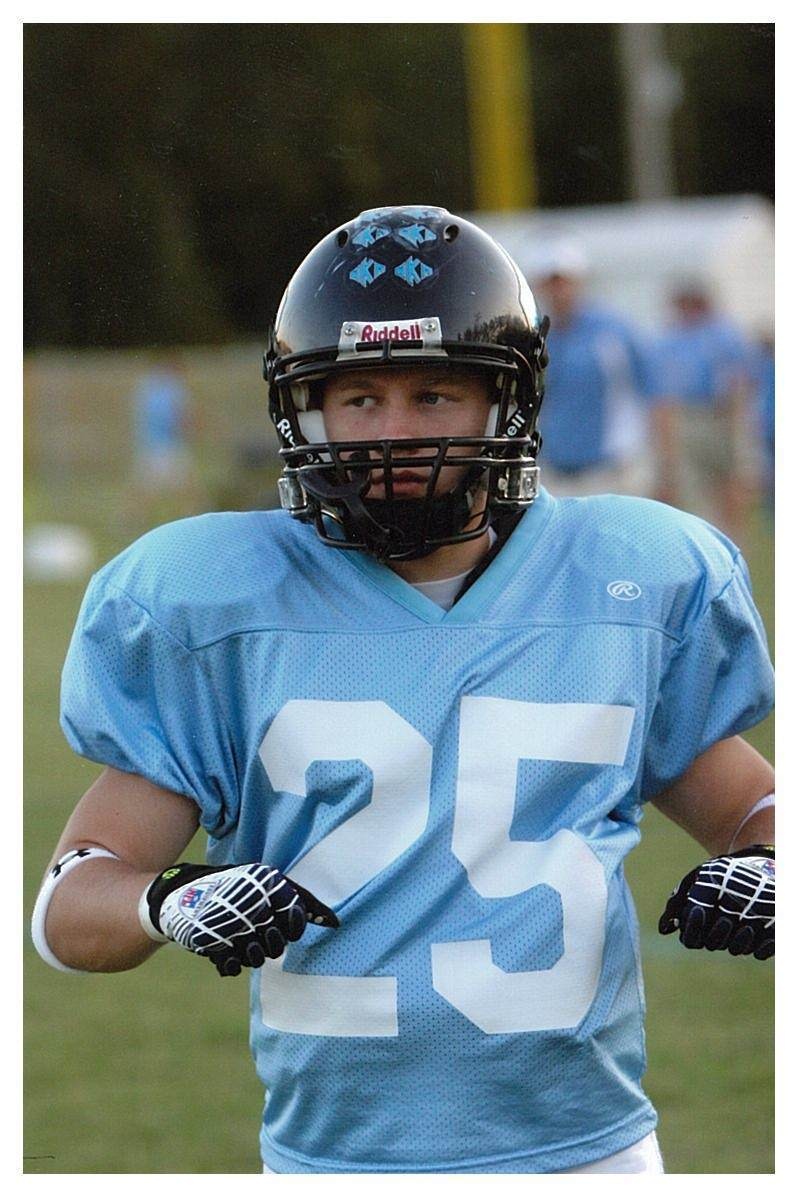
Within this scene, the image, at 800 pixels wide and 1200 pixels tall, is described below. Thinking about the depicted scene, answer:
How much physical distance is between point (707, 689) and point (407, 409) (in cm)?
48

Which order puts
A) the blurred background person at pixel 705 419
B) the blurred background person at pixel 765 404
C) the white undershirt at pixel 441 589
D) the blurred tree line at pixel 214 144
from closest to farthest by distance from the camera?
the white undershirt at pixel 441 589
the blurred tree line at pixel 214 144
the blurred background person at pixel 765 404
the blurred background person at pixel 705 419

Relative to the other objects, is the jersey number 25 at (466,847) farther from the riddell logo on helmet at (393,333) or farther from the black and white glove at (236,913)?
the riddell logo on helmet at (393,333)

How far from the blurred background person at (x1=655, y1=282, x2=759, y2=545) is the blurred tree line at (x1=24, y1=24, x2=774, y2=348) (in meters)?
5.90

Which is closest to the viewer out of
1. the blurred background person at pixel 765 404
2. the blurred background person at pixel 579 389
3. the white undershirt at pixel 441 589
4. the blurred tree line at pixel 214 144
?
the white undershirt at pixel 441 589

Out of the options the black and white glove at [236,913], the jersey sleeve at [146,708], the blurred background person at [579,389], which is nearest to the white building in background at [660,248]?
the blurred background person at [579,389]

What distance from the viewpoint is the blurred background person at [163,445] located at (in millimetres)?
15023

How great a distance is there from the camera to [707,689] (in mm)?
2092

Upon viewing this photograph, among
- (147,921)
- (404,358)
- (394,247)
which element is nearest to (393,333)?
(404,358)

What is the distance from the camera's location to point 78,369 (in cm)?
1728

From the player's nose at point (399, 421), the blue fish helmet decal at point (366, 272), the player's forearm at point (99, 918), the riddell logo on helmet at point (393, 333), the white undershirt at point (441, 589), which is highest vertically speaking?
the blue fish helmet decal at point (366, 272)

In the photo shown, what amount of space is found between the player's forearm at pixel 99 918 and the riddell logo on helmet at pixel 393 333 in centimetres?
65
